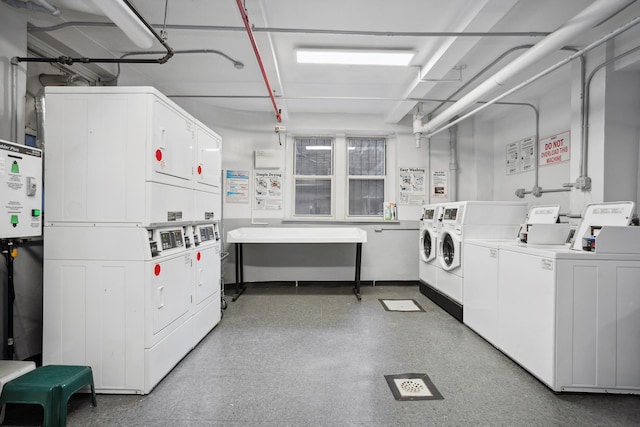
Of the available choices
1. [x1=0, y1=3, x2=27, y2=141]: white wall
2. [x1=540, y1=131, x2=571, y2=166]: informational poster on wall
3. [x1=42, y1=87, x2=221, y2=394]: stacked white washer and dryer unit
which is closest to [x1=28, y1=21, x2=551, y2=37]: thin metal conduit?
[x1=0, y1=3, x2=27, y2=141]: white wall

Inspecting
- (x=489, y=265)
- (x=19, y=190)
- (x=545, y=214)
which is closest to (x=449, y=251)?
(x=489, y=265)

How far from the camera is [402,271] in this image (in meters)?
4.78

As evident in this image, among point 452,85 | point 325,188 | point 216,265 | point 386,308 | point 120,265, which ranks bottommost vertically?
point 386,308

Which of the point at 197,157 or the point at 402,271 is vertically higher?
the point at 197,157

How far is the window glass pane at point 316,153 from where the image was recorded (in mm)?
4914

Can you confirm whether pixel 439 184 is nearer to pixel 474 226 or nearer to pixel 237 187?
pixel 474 226

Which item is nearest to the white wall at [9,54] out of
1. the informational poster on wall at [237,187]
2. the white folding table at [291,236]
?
the white folding table at [291,236]

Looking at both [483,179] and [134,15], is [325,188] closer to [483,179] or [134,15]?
[483,179]

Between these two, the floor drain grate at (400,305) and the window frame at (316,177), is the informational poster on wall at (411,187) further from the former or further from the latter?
the floor drain grate at (400,305)

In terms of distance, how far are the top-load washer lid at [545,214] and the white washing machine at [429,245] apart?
116cm

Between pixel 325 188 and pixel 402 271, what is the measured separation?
6.23 ft

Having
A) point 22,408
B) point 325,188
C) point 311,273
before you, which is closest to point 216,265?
point 22,408

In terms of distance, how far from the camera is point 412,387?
6.51 feet

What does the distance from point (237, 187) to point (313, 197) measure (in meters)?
1.26
